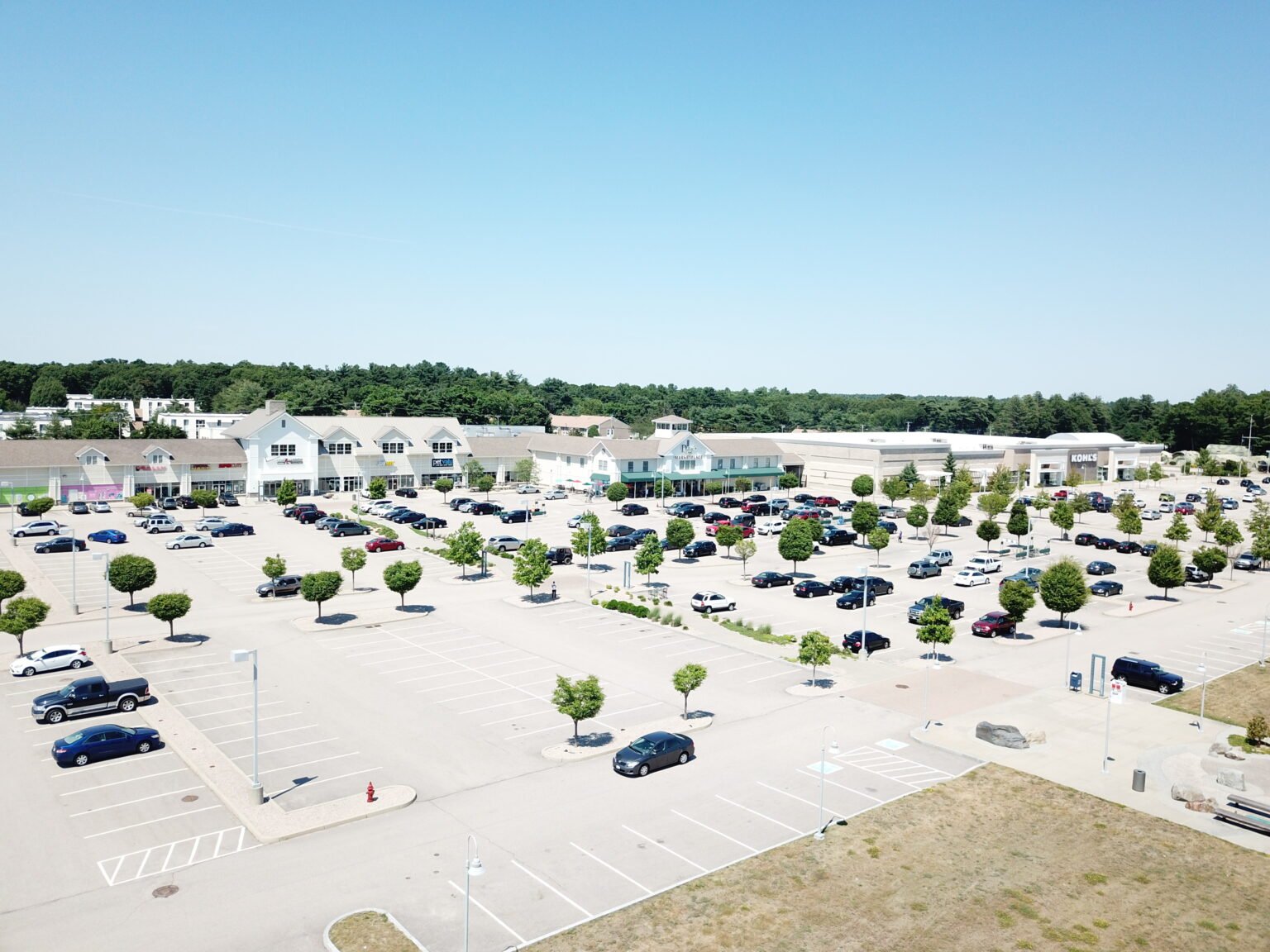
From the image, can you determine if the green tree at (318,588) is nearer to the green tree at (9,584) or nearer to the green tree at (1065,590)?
the green tree at (9,584)

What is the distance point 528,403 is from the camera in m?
147

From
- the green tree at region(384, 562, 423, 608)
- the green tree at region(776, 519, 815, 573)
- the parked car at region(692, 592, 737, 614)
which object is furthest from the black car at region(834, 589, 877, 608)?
the green tree at region(384, 562, 423, 608)

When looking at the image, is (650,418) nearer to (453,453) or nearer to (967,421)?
(967,421)

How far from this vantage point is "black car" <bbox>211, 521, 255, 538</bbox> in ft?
216

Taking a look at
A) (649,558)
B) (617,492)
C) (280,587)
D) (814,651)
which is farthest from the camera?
(617,492)

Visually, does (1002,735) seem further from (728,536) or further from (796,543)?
(728,536)

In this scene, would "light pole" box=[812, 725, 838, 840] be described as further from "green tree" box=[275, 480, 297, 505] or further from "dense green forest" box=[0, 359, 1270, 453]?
"dense green forest" box=[0, 359, 1270, 453]

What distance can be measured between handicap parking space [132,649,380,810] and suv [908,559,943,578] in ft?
133

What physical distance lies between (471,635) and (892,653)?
19427 mm

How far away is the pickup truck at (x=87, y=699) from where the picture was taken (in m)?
29.0

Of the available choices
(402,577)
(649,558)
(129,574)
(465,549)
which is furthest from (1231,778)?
(129,574)

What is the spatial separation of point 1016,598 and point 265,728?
33667 mm

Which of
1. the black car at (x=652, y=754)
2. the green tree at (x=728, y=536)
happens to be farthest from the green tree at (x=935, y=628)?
the green tree at (x=728, y=536)

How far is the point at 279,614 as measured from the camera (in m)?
44.7
